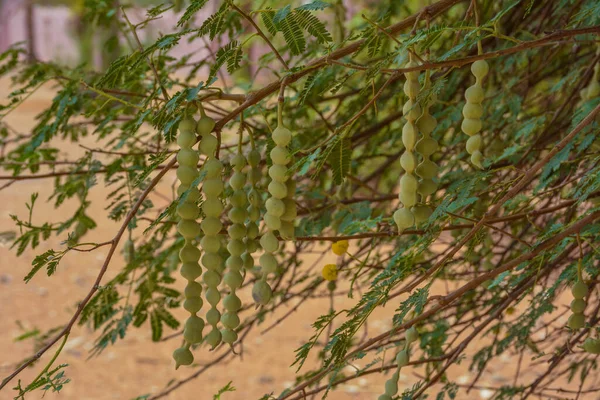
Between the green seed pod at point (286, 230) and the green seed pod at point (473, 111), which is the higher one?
the green seed pod at point (473, 111)

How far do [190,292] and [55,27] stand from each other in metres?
12.1

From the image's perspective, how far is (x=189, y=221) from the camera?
38.1 inches

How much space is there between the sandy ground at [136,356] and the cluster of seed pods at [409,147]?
197 cm

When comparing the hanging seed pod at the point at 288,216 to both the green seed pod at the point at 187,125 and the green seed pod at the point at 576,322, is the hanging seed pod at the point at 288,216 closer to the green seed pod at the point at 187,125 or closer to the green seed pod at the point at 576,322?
the green seed pod at the point at 187,125

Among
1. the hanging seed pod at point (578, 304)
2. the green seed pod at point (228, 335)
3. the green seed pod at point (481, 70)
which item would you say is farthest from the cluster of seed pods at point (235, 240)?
the hanging seed pod at point (578, 304)

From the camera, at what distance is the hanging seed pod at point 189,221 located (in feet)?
3.01

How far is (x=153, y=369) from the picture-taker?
3639 mm

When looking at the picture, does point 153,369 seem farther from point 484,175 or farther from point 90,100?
point 484,175

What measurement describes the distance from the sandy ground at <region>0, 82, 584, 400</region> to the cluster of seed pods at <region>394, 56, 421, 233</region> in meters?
1.97

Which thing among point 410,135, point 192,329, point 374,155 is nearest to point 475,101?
point 410,135

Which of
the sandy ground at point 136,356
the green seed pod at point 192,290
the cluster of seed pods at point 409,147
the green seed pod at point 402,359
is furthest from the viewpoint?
the sandy ground at point 136,356

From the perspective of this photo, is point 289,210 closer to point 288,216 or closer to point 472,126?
point 288,216

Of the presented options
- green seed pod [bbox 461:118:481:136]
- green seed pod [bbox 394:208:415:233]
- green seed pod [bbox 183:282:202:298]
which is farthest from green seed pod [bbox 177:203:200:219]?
green seed pod [bbox 461:118:481:136]

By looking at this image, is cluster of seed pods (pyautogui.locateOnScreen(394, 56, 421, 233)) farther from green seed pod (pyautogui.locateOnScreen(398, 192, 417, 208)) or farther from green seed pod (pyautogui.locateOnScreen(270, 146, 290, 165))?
green seed pod (pyautogui.locateOnScreen(270, 146, 290, 165))
